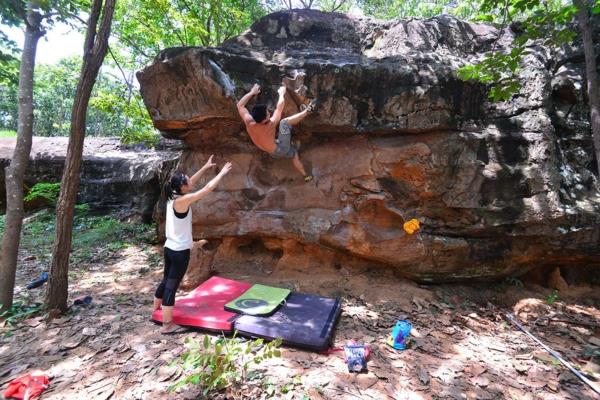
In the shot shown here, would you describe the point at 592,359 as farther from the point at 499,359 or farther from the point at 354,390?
the point at 354,390

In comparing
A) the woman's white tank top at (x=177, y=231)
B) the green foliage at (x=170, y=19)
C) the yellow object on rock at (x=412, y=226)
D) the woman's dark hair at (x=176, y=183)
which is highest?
the green foliage at (x=170, y=19)

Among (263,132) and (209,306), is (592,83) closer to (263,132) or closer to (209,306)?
(263,132)

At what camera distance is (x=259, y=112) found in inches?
170

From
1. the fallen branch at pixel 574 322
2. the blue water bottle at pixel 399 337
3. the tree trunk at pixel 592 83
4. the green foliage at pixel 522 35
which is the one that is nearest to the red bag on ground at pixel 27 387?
the blue water bottle at pixel 399 337

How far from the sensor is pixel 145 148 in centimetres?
1120

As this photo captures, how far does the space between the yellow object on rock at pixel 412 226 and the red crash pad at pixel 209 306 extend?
254 cm

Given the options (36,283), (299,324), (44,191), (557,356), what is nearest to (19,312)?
(36,283)

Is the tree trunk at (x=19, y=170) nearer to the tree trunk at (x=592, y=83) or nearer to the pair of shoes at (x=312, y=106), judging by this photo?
the pair of shoes at (x=312, y=106)

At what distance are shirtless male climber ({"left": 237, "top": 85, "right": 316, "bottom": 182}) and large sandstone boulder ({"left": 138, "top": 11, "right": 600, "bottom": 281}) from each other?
331 mm

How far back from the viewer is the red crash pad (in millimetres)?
3670

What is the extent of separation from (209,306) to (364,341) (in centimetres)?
194

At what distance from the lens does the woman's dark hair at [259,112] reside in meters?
4.30

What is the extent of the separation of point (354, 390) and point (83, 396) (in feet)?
7.70

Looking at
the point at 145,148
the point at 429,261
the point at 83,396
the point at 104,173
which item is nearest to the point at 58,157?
the point at 104,173
